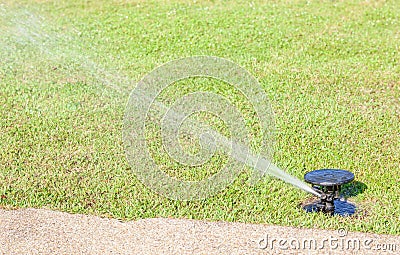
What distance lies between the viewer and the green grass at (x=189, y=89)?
6.02 m

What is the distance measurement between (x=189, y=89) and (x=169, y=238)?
153 inches

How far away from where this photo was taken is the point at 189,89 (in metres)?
8.88

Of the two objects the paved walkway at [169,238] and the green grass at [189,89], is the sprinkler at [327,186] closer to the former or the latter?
the green grass at [189,89]

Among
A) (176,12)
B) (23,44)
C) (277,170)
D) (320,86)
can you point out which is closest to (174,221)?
(277,170)

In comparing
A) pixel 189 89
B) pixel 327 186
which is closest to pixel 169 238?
pixel 327 186

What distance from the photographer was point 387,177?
644cm

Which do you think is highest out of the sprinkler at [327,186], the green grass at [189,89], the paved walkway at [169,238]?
the green grass at [189,89]

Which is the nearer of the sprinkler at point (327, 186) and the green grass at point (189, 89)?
the sprinkler at point (327, 186)

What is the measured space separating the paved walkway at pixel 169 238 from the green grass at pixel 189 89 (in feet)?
0.62

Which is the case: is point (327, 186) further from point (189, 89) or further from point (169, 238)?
point (189, 89)

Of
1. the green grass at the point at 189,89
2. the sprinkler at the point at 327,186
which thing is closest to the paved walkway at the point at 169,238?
the green grass at the point at 189,89

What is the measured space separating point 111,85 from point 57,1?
530cm

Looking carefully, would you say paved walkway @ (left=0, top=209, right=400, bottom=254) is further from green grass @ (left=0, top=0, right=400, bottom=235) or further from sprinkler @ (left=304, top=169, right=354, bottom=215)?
sprinkler @ (left=304, top=169, right=354, bottom=215)

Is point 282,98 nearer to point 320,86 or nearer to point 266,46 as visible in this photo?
point 320,86
